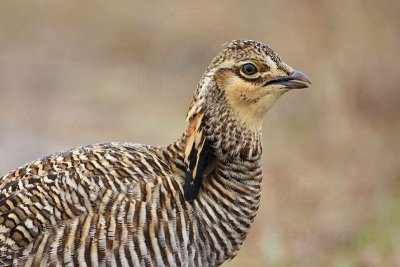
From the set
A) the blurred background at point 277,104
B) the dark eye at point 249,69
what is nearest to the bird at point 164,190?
the dark eye at point 249,69

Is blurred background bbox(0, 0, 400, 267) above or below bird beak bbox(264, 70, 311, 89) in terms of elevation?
above

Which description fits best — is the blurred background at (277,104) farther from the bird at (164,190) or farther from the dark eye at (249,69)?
the dark eye at (249,69)

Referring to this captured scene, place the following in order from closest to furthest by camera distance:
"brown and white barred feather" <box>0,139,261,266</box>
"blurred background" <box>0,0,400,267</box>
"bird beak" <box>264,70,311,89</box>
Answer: "brown and white barred feather" <box>0,139,261,266</box> < "bird beak" <box>264,70,311,89</box> < "blurred background" <box>0,0,400,267</box>

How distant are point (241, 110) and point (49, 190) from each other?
46.3 inches

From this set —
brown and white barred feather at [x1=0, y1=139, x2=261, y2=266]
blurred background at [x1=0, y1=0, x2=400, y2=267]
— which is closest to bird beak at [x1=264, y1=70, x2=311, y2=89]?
brown and white barred feather at [x1=0, y1=139, x2=261, y2=266]

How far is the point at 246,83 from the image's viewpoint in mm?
4980

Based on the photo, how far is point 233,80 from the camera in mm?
5016

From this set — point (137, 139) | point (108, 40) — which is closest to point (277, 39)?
point (137, 139)

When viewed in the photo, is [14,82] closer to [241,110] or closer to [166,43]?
[166,43]

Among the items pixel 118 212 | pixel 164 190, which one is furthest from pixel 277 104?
pixel 118 212

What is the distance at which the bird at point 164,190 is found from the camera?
186 inches

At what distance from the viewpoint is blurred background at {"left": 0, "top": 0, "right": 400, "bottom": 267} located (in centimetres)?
828

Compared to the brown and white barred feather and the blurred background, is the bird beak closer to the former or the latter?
the brown and white barred feather

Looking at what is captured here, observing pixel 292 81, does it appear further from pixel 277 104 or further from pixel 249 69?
pixel 277 104
